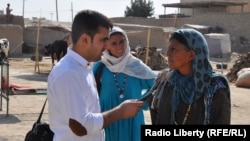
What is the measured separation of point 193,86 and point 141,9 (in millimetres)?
53425

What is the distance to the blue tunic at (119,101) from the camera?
3311 mm

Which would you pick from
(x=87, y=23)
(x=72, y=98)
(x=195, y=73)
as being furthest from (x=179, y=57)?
(x=72, y=98)

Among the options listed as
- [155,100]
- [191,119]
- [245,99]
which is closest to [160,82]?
[155,100]

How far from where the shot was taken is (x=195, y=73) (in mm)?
2404

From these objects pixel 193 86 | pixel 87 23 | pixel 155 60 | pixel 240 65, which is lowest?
pixel 155 60

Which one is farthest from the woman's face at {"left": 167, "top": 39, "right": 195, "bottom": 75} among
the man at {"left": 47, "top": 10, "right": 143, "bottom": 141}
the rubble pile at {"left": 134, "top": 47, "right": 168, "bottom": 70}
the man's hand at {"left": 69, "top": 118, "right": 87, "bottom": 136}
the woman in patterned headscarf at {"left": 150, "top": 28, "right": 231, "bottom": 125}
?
the rubble pile at {"left": 134, "top": 47, "right": 168, "bottom": 70}

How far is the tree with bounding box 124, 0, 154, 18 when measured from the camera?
55125 mm

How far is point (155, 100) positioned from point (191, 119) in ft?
0.88

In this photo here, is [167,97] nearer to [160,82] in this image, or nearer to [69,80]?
[160,82]

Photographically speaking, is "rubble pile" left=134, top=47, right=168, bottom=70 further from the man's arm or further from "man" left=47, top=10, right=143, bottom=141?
"man" left=47, top=10, right=143, bottom=141

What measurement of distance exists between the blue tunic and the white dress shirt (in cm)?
117

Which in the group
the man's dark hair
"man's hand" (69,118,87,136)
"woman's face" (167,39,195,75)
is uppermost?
the man's dark hair

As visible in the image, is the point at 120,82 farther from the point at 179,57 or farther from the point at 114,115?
the point at 114,115

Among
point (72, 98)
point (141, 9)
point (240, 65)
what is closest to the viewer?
point (72, 98)
